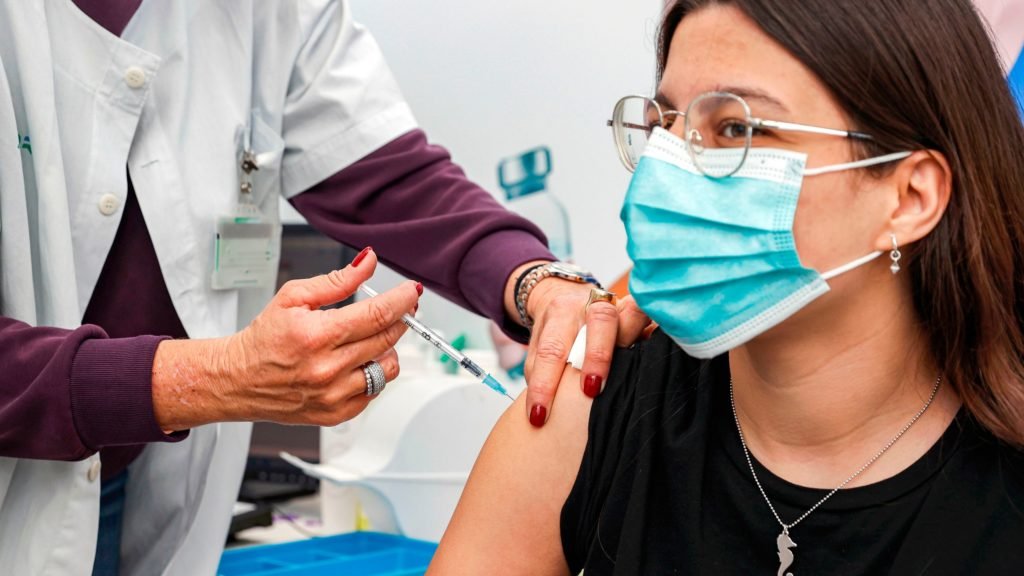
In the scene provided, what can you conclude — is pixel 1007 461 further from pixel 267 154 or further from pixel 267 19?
pixel 267 19

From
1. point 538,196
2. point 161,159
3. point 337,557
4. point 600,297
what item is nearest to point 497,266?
point 600,297

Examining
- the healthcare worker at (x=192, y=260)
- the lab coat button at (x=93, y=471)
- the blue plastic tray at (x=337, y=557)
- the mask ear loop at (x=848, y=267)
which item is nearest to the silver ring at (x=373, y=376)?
the healthcare worker at (x=192, y=260)

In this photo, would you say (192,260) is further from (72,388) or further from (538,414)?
(538,414)

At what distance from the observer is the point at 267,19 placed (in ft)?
5.75

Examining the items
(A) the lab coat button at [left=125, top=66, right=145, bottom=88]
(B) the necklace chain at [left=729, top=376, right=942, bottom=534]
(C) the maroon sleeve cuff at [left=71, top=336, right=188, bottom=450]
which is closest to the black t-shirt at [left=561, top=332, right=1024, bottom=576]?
(B) the necklace chain at [left=729, top=376, right=942, bottom=534]

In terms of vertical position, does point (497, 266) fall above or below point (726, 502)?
above

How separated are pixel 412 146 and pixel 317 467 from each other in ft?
2.76

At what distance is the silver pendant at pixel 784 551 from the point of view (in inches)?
48.0

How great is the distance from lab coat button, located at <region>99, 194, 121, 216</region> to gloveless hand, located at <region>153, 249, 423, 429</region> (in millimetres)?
303

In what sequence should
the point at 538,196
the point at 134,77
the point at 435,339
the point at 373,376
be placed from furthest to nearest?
the point at 538,196 → the point at 134,77 → the point at 435,339 → the point at 373,376

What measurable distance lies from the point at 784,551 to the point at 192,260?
3.15 feet

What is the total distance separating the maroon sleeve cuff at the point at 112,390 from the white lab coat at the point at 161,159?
0.20 m

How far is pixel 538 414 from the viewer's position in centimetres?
137

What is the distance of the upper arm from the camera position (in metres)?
1.35
